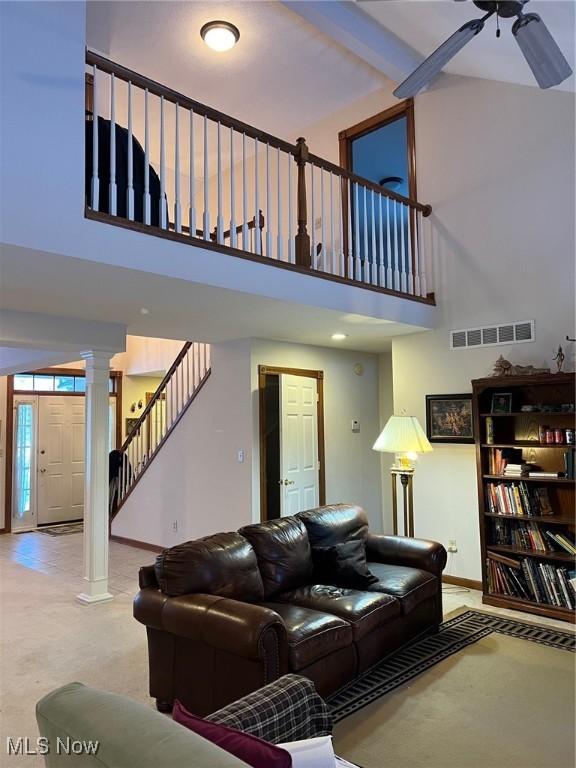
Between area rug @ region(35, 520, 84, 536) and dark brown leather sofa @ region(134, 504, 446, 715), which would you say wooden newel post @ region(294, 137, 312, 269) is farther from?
area rug @ region(35, 520, 84, 536)

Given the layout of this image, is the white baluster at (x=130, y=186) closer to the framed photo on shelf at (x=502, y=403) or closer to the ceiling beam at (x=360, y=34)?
the ceiling beam at (x=360, y=34)

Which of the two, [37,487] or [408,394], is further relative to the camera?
[37,487]

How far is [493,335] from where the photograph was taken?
4.77 m

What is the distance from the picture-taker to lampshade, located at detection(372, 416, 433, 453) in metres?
4.21

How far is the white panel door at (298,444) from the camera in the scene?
559 cm

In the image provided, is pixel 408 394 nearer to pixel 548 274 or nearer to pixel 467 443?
pixel 467 443

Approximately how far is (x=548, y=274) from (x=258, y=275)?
2.49 metres

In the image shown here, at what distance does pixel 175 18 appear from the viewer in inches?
178

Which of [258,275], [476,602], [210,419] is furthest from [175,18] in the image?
[476,602]

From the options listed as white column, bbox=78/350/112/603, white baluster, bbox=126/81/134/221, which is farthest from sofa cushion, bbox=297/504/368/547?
white baluster, bbox=126/81/134/221

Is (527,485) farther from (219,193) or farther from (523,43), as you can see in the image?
(219,193)

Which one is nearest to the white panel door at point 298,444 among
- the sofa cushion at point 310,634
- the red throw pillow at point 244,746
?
the sofa cushion at point 310,634

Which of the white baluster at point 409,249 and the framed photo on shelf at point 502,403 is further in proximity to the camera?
the white baluster at point 409,249

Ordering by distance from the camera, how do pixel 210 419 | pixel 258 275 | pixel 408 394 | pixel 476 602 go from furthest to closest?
pixel 210 419, pixel 408 394, pixel 476 602, pixel 258 275
